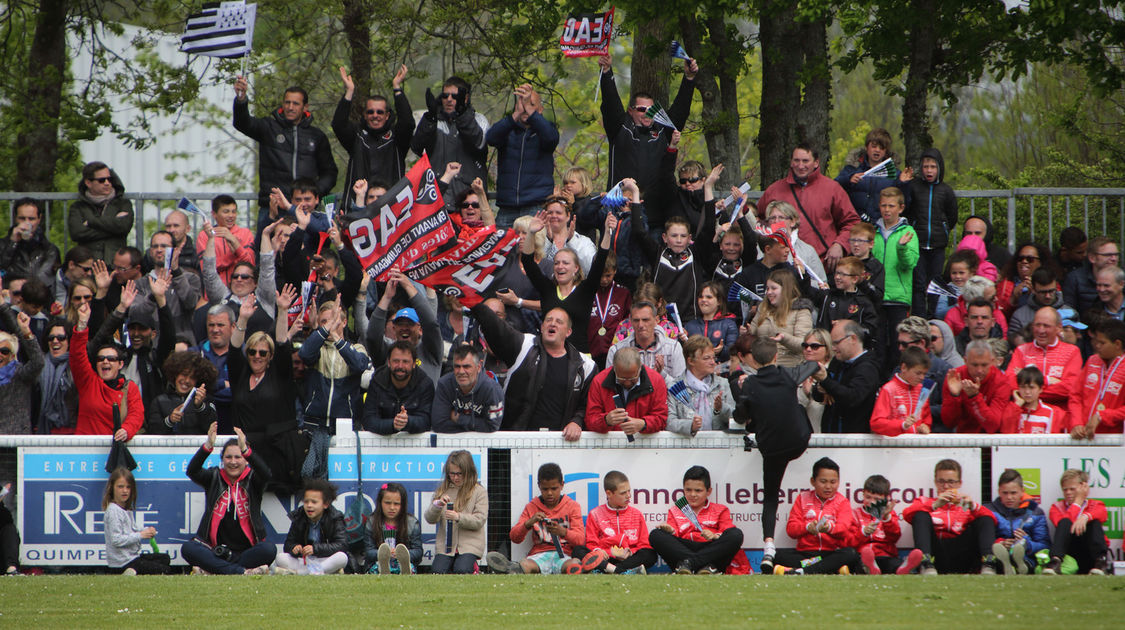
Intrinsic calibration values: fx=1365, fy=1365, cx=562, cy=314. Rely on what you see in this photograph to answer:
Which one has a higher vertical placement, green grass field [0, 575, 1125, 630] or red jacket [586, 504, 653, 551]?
red jacket [586, 504, 653, 551]

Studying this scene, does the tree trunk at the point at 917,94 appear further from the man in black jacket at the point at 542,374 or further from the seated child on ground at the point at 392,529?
the seated child on ground at the point at 392,529

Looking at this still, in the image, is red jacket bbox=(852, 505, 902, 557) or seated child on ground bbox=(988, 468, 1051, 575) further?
red jacket bbox=(852, 505, 902, 557)

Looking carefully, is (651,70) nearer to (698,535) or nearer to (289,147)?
(289,147)

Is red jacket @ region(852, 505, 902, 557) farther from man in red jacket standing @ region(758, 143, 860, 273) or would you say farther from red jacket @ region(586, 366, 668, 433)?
man in red jacket standing @ region(758, 143, 860, 273)

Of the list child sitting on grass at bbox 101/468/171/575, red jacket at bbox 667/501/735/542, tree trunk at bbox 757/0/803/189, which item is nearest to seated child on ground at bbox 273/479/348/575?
child sitting on grass at bbox 101/468/171/575

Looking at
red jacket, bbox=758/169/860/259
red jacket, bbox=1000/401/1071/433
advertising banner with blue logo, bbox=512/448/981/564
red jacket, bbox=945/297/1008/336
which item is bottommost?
advertising banner with blue logo, bbox=512/448/981/564

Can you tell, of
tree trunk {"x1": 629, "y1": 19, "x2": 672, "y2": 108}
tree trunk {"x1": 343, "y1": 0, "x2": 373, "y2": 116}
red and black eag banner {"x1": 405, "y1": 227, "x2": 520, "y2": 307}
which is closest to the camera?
red and black eag banner {"x1": 405, "y1": 227, "x2": 520, "y2": 307}

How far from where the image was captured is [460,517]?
10.7 metres

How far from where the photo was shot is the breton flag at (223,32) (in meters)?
14.6

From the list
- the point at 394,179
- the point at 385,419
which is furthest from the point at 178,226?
the point at 385,419

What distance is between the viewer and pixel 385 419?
11.1 metres

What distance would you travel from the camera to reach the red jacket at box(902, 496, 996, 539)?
10562 mm

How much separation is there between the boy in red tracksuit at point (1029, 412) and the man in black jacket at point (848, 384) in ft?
3.58

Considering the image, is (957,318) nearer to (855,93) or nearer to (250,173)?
(250,173)
